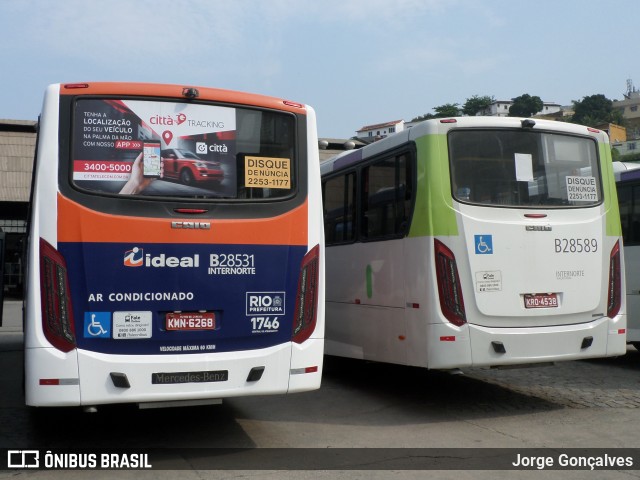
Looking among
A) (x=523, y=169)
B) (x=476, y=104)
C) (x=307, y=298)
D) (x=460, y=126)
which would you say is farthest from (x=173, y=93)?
(x=476, y=104)

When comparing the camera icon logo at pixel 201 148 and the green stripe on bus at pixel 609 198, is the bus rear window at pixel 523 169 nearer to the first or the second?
the green stripe on bus at pixel 609 198

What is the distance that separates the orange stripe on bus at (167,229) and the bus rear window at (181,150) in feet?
0.69

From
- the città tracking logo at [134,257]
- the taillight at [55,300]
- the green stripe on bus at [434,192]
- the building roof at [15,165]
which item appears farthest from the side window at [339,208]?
the building roof at [15,165]

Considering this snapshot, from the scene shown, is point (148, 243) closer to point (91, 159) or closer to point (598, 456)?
point (91, 159)

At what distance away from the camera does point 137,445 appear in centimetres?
687

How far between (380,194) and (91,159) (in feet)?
12.7

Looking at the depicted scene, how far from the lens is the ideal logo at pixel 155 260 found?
19.9 feet

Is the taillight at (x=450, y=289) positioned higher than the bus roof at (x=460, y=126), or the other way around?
the bus roof at (x=460, y=126)

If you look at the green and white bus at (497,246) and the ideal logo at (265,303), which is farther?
the green and white bus at (497,246)

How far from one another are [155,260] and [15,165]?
29.4 m

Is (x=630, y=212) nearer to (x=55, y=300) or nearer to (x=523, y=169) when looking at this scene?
(x=523, y=169)

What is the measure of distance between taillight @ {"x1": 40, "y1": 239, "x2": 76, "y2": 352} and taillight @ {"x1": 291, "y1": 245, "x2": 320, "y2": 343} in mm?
1847

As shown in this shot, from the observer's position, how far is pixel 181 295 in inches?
244

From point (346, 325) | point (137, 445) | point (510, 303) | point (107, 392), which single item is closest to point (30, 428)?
point (137, 445)
